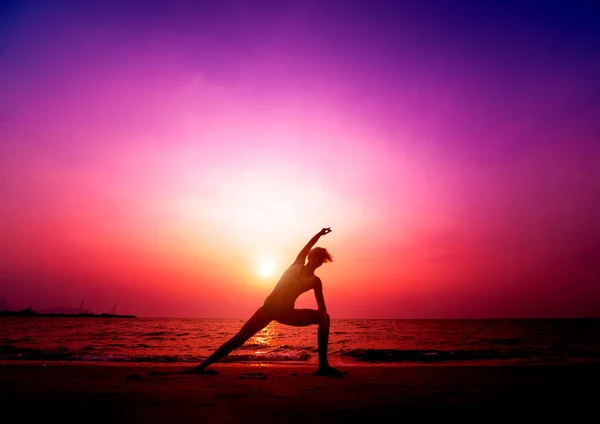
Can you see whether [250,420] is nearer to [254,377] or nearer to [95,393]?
[95,393]

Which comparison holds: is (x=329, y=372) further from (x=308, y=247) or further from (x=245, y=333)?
(x=308, y=247)

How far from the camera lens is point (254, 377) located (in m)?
7.72

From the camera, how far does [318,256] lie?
802 cm

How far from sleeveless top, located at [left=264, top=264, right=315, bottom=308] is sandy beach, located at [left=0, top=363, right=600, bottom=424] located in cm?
132

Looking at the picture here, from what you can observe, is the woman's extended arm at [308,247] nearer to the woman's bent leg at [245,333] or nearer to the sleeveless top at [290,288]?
the sleeveless top at [290,288]

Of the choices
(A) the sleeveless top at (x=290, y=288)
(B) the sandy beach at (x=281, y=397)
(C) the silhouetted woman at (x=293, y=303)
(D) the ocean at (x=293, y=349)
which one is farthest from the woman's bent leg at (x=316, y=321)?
(D) the ocean at (x=293, y=349)

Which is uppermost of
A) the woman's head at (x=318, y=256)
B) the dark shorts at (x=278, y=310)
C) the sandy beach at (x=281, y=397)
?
the woman's head at (x=318, y=256)

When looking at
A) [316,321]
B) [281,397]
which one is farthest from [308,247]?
[281,397]

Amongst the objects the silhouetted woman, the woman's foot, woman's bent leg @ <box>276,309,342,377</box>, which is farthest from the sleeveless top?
the woman's foot

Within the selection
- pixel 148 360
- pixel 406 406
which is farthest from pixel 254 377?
pixel 148 360

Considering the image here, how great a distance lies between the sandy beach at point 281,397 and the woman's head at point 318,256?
6.65 feet

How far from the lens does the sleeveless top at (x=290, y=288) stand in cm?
798

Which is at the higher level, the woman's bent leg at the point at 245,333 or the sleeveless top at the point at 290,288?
the sleeveless top at the point at 290,288

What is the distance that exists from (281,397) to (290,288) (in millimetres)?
2582
